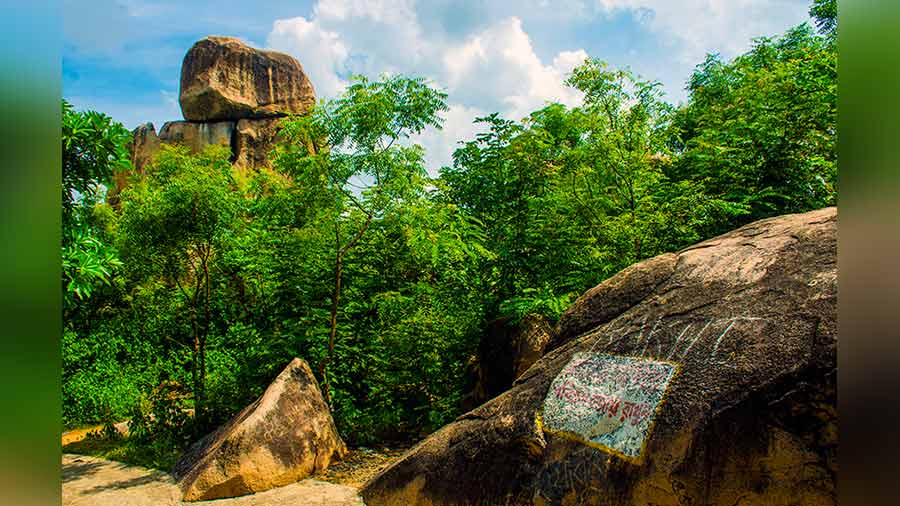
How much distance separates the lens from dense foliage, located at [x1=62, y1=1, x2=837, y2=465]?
20.2 feet

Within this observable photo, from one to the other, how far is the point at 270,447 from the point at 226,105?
44.2 ft

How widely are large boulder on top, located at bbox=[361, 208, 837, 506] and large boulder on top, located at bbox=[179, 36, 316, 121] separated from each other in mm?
14675

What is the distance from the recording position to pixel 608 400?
3266 mm

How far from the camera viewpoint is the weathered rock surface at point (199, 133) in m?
16.6

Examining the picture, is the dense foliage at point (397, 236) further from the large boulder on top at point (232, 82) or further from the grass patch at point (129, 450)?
the large boulder on top at point (232, 82)

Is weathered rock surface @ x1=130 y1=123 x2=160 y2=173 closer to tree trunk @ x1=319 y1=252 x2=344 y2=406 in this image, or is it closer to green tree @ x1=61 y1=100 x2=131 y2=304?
tree trunk @ x1=319 y1=252 x2=344 y2=406

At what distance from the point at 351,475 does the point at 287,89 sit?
14.3 meters

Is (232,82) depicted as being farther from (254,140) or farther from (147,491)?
(147,491)

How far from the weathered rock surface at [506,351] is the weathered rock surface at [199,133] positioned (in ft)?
40.6

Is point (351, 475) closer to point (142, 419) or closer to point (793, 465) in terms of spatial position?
point (142, 419)

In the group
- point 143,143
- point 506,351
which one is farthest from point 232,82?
point 506,351

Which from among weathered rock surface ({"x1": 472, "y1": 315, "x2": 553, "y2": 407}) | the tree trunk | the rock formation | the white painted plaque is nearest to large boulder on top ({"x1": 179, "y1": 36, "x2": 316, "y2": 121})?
the rock formation
